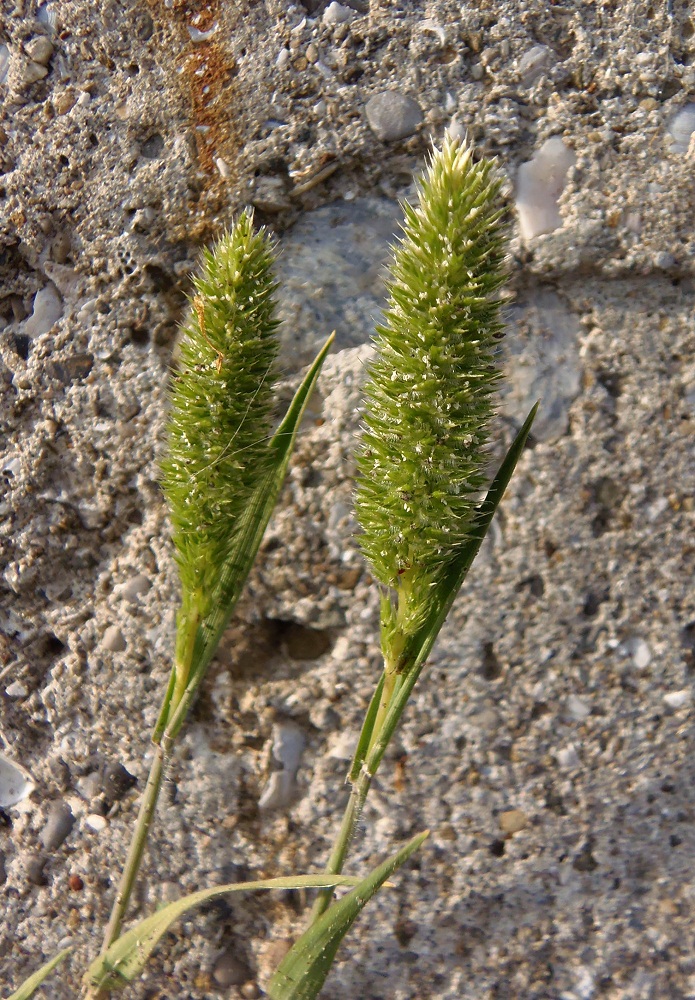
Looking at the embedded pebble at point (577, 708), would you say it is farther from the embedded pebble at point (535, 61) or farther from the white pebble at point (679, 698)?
the embedded pebble at point (535, 61)

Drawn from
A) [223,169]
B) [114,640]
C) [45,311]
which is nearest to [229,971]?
[114,640]

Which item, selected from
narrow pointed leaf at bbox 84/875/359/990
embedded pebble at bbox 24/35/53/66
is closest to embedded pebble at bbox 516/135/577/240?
embedded pebble at bbox 24/35/53/66

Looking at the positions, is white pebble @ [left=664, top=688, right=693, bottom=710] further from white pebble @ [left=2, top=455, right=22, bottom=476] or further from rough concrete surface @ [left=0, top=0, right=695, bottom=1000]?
white pebble @ [left=2, top=455, right=22, bottom=476]

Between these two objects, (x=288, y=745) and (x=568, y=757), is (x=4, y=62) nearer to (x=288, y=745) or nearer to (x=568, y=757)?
(x=288, y=745)

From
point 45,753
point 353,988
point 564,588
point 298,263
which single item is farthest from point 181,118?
point 353,988

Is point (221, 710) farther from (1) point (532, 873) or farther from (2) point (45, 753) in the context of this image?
(1) point (532, 873)

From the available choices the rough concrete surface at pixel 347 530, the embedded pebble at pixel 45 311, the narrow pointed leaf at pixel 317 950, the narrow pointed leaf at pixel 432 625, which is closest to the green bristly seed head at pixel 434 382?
the narrow pointed leaf at pixel 432 625

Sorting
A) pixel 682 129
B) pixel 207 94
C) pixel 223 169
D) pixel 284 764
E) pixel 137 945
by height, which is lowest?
pixel 137 945
